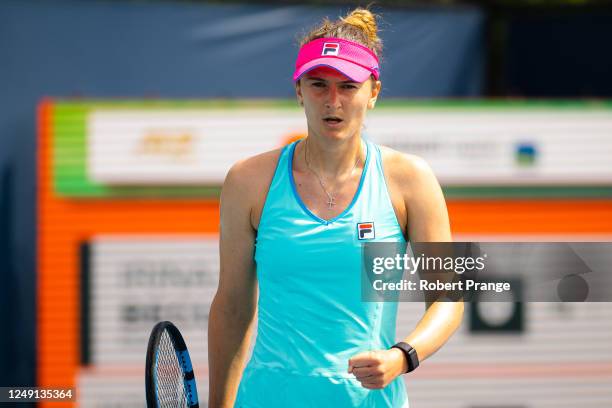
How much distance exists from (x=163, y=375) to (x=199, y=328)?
3691 millimetres

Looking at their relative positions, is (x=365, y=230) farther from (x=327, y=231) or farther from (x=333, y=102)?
(x=333, y=102)

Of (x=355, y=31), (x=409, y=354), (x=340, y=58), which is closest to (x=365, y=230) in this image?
(x=409, y=354)

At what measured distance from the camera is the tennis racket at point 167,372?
2.49 m

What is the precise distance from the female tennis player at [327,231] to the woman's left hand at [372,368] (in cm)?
8

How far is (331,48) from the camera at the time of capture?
2414 millimetres

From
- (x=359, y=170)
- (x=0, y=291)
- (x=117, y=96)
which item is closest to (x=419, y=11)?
(x=117, y=96)

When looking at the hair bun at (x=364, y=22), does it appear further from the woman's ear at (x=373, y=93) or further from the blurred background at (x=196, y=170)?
the blurred background at (x=196, y=170)

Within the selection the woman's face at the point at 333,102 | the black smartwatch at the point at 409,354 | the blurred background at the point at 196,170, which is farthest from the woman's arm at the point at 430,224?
the blurred background at the point at 196,170

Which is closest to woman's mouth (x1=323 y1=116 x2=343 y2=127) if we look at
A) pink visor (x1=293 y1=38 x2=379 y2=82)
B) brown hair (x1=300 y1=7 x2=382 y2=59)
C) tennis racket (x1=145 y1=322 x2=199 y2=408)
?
pink visor (x1=293 y1=38 x2=379 y2=82)

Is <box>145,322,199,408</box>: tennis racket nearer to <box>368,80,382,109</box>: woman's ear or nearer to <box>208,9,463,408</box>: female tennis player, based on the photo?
<box>208,9,463,408</box>: female tennis player

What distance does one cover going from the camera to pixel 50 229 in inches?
247

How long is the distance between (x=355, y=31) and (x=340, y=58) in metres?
0.15

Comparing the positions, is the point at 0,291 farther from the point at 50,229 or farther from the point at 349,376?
the point at 349,376

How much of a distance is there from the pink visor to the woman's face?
0.02 metres
